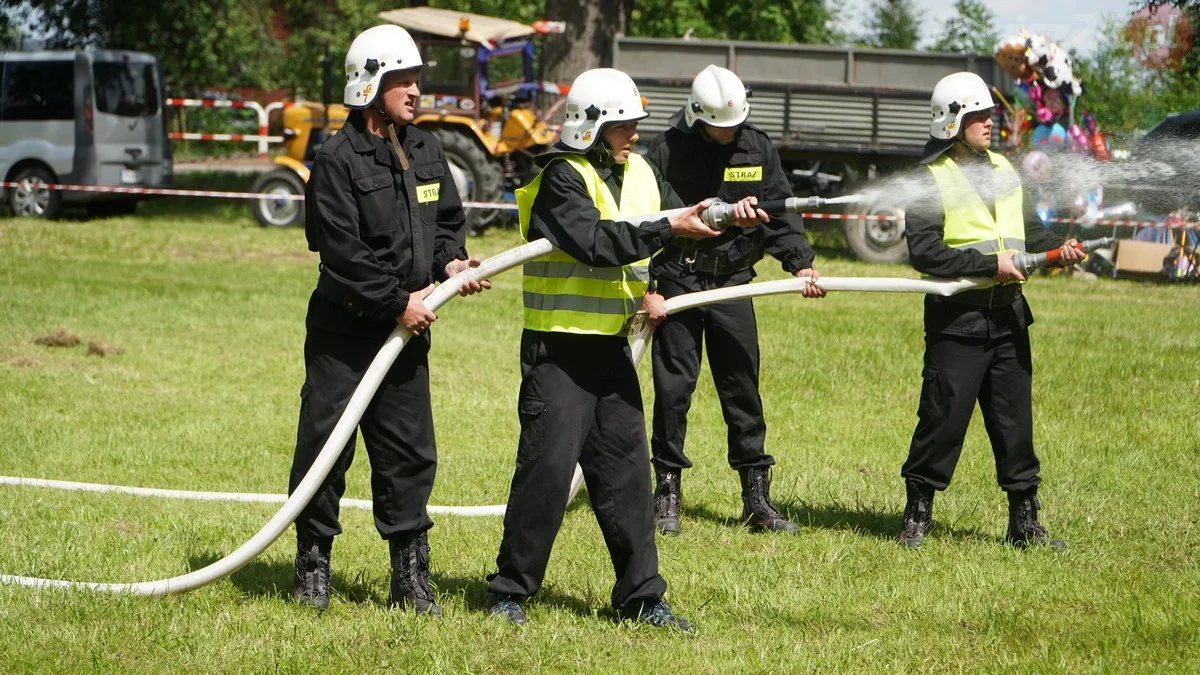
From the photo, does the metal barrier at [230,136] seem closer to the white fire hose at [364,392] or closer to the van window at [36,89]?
the van window at [36,89]

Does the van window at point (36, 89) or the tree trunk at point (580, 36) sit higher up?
the tree trunk at point (580, 36)

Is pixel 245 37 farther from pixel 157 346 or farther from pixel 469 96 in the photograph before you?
pixel 157 346

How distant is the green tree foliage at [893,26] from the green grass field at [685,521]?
1153 inches

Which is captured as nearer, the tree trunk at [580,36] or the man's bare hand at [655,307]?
the man's bare hand at [655,307]

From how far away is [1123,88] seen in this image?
24.8 m

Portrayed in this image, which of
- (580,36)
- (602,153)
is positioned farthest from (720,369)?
(580,36)

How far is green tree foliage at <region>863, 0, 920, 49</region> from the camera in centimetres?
4272

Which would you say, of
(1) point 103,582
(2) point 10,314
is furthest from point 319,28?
(1) point 103,582

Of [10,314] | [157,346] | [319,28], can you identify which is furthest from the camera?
[319,28]

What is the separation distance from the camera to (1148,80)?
2355 cm

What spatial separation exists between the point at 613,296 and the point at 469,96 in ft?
57.0

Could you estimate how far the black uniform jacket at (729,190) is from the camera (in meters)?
7.18

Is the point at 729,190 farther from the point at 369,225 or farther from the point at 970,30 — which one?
the point at 970,30

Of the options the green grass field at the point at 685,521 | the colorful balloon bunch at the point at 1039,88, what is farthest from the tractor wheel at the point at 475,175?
the colorful balloon bunch at the point at 1039,88
